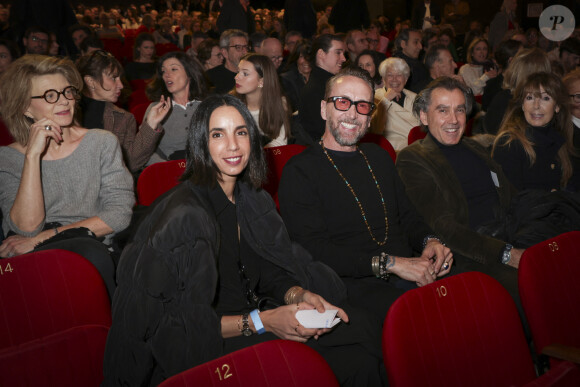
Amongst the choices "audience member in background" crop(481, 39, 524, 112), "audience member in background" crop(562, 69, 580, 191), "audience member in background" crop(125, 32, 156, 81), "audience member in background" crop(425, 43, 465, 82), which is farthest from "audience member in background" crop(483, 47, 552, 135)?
"audience member in background" crop(125, 32, 156, 81)

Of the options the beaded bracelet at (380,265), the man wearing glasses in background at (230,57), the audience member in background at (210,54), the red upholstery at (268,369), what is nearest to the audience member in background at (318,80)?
the man wearing glasses in background at (230,57)

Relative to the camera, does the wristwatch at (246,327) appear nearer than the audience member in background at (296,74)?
Yes

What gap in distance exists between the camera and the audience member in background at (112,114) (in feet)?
11.9

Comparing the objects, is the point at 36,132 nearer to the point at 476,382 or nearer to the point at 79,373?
the point at 79,373

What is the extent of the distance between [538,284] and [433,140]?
3.97 ft

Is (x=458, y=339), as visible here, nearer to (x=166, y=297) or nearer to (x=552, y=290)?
(x=552, y=290)

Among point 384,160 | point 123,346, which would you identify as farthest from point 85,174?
point 384,160

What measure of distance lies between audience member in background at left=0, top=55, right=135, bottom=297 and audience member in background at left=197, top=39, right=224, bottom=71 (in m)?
4.57

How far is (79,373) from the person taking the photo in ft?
5.36

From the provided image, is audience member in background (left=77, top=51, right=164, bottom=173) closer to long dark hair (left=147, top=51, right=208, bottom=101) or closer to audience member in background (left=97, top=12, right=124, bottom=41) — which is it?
long dark hair (left=147, top=51, right=208, bottom=101)

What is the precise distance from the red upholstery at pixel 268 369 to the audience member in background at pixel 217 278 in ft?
1.39

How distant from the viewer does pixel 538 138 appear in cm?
323

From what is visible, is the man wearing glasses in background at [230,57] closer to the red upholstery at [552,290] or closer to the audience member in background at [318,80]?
the audience member in background at [318,80]

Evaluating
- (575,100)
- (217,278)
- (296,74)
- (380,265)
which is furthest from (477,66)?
(217,278)
